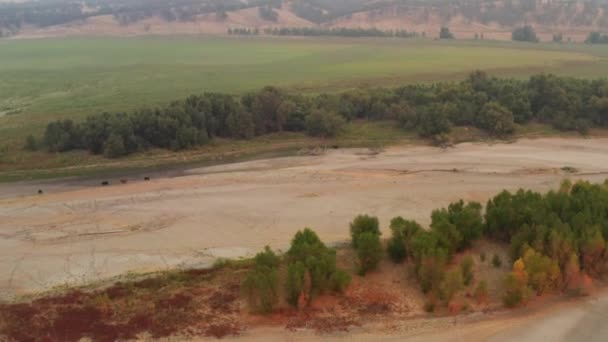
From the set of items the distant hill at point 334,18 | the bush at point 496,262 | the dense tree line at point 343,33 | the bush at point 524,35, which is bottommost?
the bush at point 496,262

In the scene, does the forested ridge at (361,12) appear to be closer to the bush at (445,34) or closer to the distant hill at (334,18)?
the distant hill at (334,18)

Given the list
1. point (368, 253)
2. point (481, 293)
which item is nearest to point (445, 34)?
point (368, 253)

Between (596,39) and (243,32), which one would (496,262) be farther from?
(243,32)

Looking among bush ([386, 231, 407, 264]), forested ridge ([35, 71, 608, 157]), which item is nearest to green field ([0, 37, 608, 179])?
forested ridge ([35, 71, 608, 157])

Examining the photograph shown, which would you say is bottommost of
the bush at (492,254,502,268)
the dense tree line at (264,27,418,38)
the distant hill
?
the bush at (492,254,502,268)

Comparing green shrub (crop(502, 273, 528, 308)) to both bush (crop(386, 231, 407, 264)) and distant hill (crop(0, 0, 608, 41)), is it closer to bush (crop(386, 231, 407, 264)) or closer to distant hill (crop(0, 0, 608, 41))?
bush (crop(386, 231, 407, 264))

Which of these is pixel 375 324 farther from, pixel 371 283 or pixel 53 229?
pixel 53 229

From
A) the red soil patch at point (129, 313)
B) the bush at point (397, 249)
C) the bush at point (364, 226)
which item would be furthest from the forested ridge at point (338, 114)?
the bush at point (397, 249)
